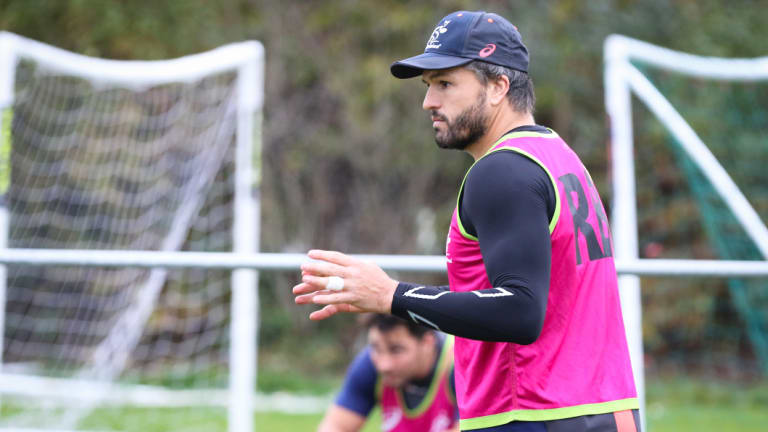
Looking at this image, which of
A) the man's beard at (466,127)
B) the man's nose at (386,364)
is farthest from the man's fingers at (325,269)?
the man's nose at (386,364)

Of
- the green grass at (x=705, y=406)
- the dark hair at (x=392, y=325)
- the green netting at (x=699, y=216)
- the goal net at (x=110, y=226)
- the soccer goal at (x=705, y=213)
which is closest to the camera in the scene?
the dark hair at (x=392, y=325)

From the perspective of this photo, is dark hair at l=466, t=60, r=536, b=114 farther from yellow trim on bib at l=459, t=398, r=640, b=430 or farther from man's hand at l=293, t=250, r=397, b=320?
yellow trim on bib at l=459, t=398, r=640, b=430

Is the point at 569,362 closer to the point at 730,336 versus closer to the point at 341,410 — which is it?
the point at 341,410

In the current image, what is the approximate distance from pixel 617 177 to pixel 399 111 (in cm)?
891

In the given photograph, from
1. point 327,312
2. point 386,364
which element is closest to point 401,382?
point 386,364

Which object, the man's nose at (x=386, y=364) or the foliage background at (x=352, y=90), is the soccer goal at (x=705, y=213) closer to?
the foliage background at (x=352, y=90)

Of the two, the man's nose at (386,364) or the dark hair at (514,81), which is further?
the man's nose at (386,364)

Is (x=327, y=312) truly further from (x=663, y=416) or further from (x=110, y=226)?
(x=663, y=416)

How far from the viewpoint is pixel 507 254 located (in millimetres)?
2146

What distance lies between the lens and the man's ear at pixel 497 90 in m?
2.44

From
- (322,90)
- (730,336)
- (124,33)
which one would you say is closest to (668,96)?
(730,336)

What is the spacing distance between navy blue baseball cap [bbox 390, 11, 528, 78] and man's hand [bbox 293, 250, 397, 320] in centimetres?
57

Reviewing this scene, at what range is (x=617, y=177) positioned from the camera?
509 cm

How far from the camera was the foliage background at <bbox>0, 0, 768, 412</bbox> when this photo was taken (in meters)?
13.2
